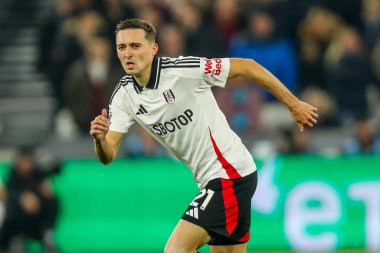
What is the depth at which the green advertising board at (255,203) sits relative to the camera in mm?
13562

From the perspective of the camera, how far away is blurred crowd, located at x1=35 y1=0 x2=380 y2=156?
1448cm

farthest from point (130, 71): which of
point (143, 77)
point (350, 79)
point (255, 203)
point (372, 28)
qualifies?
point (372, 28)

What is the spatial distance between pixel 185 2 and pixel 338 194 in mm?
3385

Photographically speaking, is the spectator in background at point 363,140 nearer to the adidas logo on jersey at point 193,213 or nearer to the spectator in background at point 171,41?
the spectator in background at point 171,41

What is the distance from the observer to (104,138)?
26.6ft

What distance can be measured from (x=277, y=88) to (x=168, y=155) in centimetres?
641

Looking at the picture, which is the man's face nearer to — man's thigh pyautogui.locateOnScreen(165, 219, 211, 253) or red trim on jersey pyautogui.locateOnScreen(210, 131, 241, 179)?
red trim on jersey pyautogui.locateOnScreen(210, 131, 241, 179)

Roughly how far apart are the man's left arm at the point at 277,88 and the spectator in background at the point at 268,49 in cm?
608

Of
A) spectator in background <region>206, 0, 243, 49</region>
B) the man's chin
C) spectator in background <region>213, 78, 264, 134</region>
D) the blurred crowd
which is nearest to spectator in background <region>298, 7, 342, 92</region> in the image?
the blurred crowd

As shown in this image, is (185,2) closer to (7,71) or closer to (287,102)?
(7,71)

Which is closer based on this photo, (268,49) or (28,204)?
(28,204)

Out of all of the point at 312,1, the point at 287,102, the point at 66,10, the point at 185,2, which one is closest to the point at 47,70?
the point at 66,10

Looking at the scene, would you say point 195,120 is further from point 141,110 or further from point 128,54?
point 128,54

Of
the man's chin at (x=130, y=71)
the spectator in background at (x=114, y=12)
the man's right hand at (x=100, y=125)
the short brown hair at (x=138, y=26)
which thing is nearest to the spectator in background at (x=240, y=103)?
the spectator in background at (x=114, y=12)
